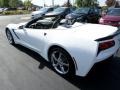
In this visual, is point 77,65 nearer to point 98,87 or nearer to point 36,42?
point 98,87

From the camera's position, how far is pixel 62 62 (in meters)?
4.27

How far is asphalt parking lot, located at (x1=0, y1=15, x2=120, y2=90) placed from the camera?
12.5 feet

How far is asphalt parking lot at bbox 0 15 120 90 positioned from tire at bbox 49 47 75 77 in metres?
0.13

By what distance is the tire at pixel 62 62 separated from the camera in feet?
12.9

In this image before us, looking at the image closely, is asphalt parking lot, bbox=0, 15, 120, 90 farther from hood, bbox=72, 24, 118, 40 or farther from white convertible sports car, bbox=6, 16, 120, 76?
hood, bbox=72, 24, 118, 40

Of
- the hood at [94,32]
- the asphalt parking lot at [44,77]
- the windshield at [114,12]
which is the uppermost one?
the hood at [94,32]

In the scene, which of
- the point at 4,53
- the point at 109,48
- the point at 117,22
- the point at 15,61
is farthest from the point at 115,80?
A: the point at 117,22

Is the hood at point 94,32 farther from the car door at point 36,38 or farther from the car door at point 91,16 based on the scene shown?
the car door at point 91,16

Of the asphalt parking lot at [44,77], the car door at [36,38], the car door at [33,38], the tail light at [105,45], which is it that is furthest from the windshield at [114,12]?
the tail light at [105,45]

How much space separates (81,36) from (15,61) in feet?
7.52

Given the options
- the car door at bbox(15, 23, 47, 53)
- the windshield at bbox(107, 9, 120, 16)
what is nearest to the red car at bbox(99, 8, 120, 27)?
the windshield at bbox(107, 9, 120, 16)

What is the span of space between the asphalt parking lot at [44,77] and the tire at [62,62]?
0.44ft

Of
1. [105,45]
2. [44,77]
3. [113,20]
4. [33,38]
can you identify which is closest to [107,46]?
[105,45]

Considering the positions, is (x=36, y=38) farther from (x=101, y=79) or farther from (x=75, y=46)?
(x=101, y=79)
